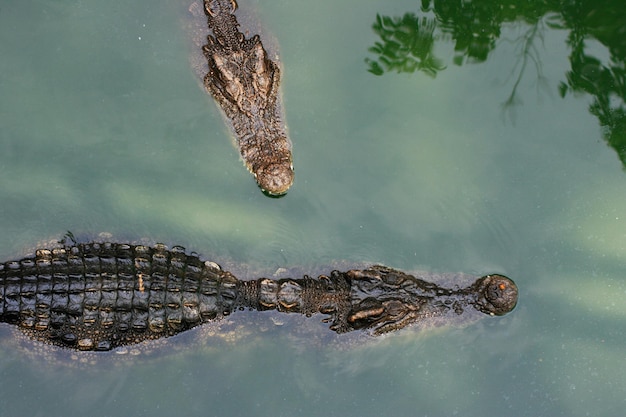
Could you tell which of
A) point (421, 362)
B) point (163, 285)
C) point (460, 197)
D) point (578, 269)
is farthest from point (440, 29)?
point (163, 285)

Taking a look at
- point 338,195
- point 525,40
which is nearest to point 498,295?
point 338,195

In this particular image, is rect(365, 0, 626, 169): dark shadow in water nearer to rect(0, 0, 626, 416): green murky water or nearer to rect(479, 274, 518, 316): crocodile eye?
rect(0, 0, 626, 416): green murky water

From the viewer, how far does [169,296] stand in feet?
13.1

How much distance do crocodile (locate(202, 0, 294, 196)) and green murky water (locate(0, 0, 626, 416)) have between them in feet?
0.44

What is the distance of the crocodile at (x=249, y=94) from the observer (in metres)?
4.36

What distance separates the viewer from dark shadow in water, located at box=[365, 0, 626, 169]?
4703mm

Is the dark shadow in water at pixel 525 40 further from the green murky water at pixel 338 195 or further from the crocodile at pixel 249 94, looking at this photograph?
the crocodile at pixel 249 94

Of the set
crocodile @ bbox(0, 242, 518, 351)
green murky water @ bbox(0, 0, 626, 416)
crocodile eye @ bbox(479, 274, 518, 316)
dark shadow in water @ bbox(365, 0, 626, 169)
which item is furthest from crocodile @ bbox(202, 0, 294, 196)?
crocodile eye @ bbox(479, 274, 518, 316)

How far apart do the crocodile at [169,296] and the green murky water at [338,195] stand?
199mm

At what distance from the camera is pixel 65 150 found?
4.50 meters

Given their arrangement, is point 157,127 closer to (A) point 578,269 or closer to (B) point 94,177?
(B) point 94,177

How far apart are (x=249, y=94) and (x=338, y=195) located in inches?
40.3

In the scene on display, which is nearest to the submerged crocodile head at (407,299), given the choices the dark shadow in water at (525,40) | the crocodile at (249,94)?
the crocodile at (249,94)

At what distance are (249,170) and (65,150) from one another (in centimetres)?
143
